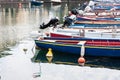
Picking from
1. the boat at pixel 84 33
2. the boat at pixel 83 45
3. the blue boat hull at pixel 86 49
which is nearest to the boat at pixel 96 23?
the boat at pixel 84 33

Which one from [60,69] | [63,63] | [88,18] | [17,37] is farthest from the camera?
[88,18]

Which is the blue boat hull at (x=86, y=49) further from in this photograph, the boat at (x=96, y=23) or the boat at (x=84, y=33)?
the boat at (x=96, y=23)

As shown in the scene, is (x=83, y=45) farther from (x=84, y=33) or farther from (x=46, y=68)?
(x=46, y=68)

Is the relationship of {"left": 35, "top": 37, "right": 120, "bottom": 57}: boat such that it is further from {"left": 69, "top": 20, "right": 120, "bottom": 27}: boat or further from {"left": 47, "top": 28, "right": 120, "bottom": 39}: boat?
{"left": 69, "top": 20, "right": 120, "bottom": 27}: boat

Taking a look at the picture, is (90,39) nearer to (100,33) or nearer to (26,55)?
(100,33)

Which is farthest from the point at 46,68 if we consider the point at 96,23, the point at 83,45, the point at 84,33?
the point at 96,23

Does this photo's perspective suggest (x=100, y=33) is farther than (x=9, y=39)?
No

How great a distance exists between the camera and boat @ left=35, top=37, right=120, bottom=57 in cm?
1844

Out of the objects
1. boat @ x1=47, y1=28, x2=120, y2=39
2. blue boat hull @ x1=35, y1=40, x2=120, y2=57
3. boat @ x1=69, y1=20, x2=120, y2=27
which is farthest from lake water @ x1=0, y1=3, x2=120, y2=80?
boat @ x1=69, y1=20, x2=120, y2=27

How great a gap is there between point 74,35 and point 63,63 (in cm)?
354

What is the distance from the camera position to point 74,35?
69.4ft

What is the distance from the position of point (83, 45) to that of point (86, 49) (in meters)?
0.30

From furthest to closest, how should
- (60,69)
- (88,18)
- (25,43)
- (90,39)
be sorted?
1. (88,18)
2. (25,43)
3. (90,39)
4. (60,69)

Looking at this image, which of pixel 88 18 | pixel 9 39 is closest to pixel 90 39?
pixel 9 39
